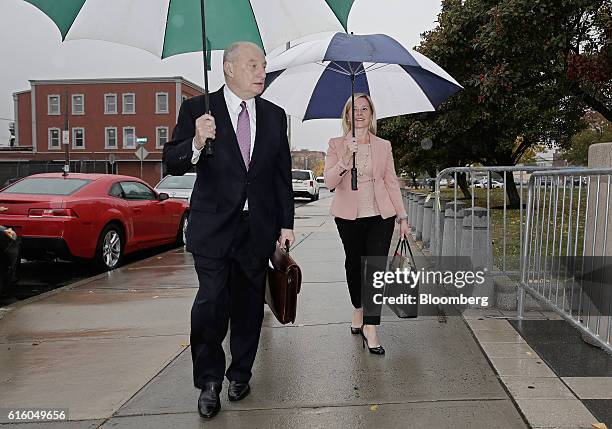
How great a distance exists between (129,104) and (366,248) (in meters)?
58.7

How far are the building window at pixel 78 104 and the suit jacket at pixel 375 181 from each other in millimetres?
60000

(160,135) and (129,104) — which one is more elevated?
(129,104)

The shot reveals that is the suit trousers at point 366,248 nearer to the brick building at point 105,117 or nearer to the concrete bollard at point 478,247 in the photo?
the concrete bollard at point 478,247

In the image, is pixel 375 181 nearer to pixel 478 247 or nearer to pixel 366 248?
pixel 366 248

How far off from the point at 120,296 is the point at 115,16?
3973mm

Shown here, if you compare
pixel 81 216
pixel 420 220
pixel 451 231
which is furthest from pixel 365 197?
pixel 420 220

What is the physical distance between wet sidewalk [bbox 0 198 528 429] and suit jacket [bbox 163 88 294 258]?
97cm

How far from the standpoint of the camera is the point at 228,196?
3.61 m

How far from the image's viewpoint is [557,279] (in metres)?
4.93

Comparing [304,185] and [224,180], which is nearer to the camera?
[224,180]

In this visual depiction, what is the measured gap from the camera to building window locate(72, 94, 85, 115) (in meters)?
59.8

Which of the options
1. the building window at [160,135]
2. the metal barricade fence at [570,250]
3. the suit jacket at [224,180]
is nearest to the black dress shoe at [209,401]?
the suit jacket at [224,180]

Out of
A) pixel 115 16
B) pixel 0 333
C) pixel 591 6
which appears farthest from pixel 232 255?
pixel 591 6

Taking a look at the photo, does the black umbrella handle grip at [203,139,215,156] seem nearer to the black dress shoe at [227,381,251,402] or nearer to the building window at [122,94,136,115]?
the black dress shoe at [227,381,251,402]
